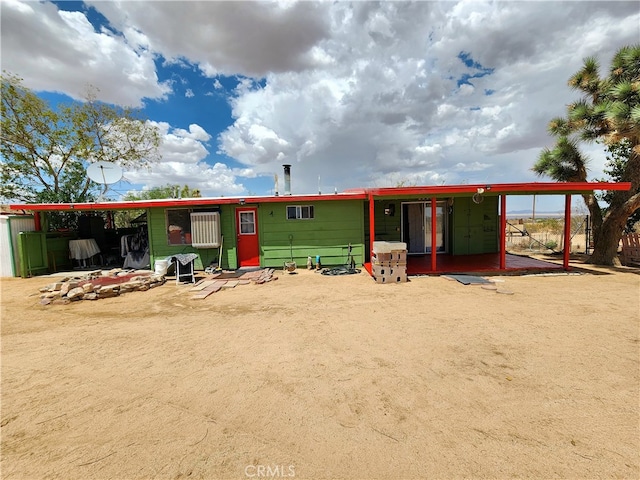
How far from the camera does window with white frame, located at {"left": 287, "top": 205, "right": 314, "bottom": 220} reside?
938 centimetres

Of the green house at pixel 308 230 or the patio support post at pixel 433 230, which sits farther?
the green house at pixel 308 230

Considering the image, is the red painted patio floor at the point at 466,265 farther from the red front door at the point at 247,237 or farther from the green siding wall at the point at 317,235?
the red front door at the point at 247,237

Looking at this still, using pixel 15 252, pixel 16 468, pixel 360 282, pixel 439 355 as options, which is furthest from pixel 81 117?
pixel 439 355

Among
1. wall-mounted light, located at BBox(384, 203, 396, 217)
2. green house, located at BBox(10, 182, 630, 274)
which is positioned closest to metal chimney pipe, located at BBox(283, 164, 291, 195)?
green house, located at BBox(10, 182, 630, 274)

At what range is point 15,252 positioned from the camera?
9250 mm

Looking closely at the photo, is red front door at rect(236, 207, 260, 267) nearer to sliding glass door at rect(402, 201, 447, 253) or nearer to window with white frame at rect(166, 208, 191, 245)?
window with white frame at rect(166, 208, 191, 245)

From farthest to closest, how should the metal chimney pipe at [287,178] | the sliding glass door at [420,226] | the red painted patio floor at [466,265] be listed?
the sliding glass door at [420,226], the metal chimney pipe at [287,178], the red painted patio floor at [466,265]

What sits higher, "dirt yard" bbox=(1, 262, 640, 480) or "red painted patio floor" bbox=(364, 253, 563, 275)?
"red painted patio floor" bbox=(364, 253, 563, 275)

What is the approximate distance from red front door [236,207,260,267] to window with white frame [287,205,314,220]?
1.14 m

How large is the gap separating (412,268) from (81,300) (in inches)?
339

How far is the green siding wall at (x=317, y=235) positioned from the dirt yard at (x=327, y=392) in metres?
4.13

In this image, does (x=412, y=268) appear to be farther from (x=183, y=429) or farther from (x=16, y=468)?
(x=16, y=468)

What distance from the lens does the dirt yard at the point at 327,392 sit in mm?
1979

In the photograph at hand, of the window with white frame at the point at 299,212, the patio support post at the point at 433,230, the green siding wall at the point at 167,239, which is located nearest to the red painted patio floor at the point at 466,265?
the patio support post at the point at 433,230
